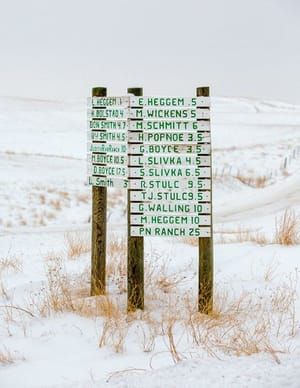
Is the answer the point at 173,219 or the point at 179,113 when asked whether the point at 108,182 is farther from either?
the point at 179,113

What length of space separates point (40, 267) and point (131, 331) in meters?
3.43

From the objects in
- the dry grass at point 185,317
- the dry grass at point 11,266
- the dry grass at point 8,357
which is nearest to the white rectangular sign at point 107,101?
the dry grass at point 185,317

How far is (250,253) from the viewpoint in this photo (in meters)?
8.27

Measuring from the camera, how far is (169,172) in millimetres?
5531

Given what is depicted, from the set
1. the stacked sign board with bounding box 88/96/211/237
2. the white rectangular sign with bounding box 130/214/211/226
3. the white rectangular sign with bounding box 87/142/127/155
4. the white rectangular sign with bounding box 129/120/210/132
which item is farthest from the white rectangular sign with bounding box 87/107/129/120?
the white rectangular sign with bounding box 130/214/211/226

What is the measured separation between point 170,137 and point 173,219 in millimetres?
734

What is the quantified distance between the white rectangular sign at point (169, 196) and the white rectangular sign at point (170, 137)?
46 centimetres

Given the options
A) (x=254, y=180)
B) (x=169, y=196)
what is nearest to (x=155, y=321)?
(x=169, y=196)

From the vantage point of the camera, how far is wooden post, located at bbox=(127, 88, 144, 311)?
18.7ft

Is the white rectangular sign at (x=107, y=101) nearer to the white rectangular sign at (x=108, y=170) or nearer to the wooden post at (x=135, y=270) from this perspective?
the wooden post at (x=135, y=270)

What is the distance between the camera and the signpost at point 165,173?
548cm

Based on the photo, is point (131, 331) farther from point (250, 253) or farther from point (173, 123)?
point (250, 253)

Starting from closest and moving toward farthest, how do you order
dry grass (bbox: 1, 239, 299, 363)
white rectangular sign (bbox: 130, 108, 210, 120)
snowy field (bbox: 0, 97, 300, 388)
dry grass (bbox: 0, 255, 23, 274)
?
snowy field (bbox: 0, 97, 300, 388) → dry grass (bbox: 1, 239, 299, 363) → white rectangular sign (bbox: 130, 108, 210, 120) → dry grass (bbox: 0, 255, 23, 274)

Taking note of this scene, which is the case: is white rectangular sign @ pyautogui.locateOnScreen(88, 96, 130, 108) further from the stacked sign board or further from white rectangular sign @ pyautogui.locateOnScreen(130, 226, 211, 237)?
white rectangular sign @ pyautogui.locateOnScreen(130, 226, 211, 237)
